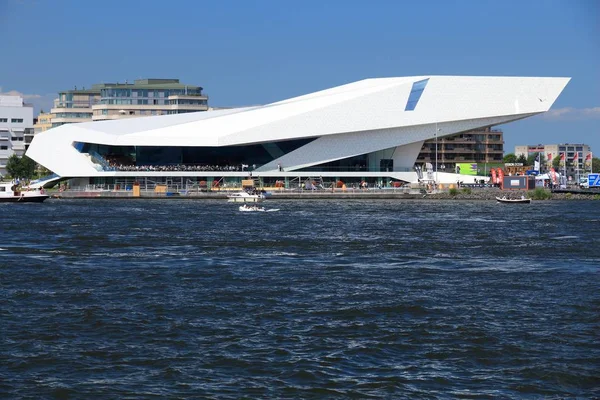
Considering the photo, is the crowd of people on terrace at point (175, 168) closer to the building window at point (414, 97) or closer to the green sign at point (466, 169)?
the building window at point (414, 97)

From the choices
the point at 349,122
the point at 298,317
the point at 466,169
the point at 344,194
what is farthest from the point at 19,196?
the point at 298,317

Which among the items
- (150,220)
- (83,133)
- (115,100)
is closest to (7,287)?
(150,220)

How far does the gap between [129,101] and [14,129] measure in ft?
64.0

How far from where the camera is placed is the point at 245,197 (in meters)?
75.4

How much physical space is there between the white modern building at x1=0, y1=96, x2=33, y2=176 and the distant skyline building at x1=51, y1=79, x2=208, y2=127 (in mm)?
4943

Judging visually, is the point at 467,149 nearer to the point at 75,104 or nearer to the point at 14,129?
the point at 75,104

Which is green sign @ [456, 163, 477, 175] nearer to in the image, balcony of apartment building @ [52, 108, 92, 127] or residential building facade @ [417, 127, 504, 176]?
residential building facade @ [417, 127, 504, 176]

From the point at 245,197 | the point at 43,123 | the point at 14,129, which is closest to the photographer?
the point at 245,197

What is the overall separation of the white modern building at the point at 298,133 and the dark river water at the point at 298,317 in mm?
48777

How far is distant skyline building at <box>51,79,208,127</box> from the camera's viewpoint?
431 feet

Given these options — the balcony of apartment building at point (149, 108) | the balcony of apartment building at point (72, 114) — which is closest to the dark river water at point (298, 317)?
the balcony of apartment building at point (149, 108)

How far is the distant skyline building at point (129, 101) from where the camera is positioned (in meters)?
132

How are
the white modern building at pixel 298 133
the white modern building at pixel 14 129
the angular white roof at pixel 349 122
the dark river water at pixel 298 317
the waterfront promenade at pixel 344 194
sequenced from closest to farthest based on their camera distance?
the dark river water at pixel 298 317 → the waterfront promenade at pixel 344 194 → the angular white roof at pixel 349 122 → the white modern building at pixel 298 133 → the white modern building at pixel 14 129

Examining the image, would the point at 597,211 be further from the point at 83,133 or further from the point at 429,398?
the point at 429,398
